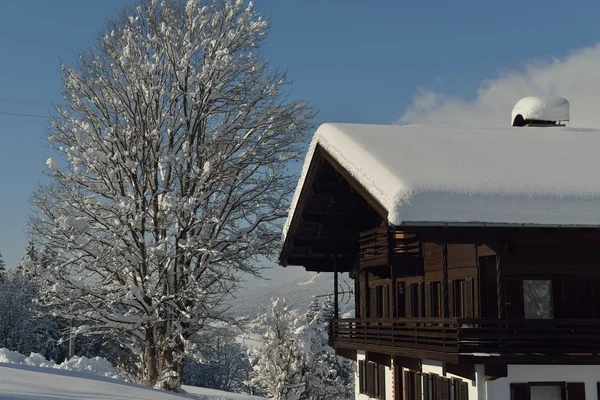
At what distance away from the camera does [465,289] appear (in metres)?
14.9

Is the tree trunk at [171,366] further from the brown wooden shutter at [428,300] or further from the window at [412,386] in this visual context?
the brown wooden shutter at [428,300]

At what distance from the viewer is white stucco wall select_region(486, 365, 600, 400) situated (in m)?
13.0

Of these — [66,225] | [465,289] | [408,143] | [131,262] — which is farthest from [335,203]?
[66,225]

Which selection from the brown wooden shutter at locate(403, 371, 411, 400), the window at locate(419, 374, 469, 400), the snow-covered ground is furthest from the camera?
the brown wooden shutter at locate(403, 371, 411, 400)

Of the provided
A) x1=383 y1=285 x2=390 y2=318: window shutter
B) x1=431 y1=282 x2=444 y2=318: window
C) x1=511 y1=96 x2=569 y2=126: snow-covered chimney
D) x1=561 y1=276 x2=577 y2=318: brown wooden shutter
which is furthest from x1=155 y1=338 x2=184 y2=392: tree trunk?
x1=511 y1=96 x2=569 y2=126: snow-covered chimney

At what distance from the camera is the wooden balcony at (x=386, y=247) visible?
1609 cm

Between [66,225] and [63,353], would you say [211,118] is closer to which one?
[66,225]

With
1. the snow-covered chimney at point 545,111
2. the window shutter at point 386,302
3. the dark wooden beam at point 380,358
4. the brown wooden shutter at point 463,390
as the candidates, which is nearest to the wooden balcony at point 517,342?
the brown wooden shutter at point 463,390

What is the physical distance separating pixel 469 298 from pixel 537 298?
139cm

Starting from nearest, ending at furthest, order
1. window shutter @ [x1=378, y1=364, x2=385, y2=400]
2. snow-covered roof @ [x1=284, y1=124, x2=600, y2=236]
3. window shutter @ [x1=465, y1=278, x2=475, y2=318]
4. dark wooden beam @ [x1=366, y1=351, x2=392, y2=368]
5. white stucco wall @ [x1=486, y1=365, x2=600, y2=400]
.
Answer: snow-covered roof @ [x1=284, y1=124, x2=600, y2=236] → white stucco wall @ [x1=486, y1=365, x2=600, y2=400] → window shutter @ [x1=465, y1=278, x2=475, y2=318] → dark wooden beam @ [x1=366, y1=351, x2=392, y2=368] → window shutter @ [x1=378, y1=364, x2=385, y2=400]

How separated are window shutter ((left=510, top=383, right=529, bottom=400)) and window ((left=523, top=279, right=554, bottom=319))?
1.71 metres

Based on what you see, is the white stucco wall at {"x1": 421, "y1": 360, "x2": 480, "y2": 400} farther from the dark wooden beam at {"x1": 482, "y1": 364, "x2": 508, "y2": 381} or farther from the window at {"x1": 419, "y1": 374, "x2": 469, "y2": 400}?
the dark wooden beam at {"x1": 482, "y1": 364, "x2": 508, "y2": 381}

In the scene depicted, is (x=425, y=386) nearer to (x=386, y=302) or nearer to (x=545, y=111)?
(x=386, y=302)

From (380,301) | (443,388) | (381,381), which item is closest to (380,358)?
(381,381)
